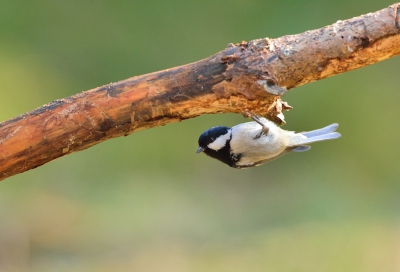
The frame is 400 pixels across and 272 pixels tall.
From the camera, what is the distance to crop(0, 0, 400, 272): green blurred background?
8.59 feet

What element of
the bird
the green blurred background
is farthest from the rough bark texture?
the green blurred background

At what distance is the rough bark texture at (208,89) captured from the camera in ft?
3.63

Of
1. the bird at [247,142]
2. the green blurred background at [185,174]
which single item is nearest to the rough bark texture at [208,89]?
the bird at [247,142]

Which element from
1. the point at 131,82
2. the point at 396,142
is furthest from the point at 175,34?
the point at 131,82

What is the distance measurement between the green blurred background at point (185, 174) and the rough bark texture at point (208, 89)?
1497 millimetres

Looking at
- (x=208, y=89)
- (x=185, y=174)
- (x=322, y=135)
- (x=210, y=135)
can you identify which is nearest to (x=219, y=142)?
(x=210, y=135)

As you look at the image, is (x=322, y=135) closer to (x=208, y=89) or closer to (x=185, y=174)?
(x=208, y=89)

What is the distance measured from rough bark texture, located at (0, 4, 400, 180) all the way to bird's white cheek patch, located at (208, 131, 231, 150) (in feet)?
1.27

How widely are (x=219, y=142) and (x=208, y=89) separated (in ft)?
1.75

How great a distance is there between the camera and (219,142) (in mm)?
1667

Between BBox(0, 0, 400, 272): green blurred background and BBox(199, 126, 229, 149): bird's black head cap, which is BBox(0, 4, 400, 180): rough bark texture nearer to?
BBox(199, 126, 229, 149): bird's black head cap

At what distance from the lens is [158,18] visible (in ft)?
11.1

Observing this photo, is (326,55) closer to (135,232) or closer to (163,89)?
(163,89)

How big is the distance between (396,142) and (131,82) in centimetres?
260
